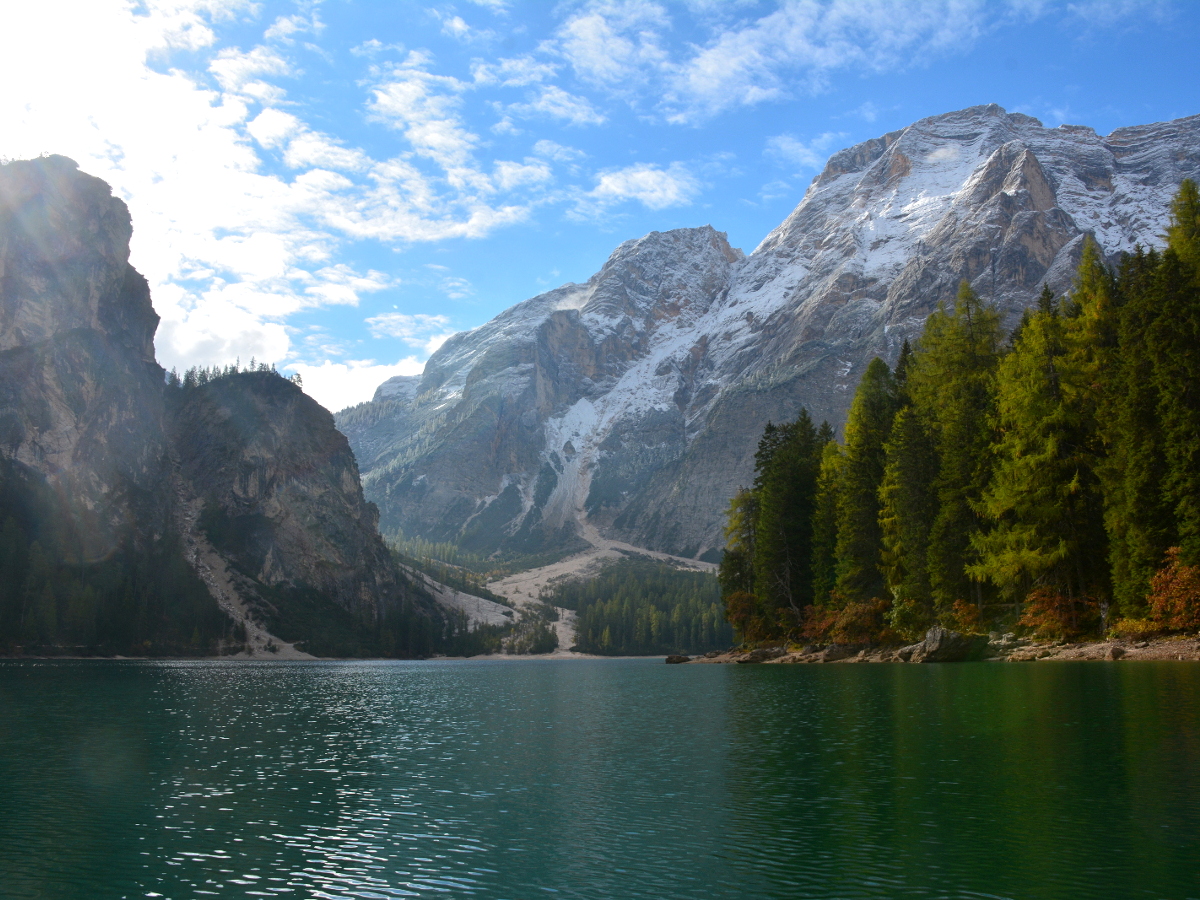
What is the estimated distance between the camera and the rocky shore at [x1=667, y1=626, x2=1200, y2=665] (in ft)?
139

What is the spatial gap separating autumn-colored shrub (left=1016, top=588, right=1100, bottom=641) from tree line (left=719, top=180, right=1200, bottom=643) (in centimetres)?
8

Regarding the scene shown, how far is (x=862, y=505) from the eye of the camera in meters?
66.4

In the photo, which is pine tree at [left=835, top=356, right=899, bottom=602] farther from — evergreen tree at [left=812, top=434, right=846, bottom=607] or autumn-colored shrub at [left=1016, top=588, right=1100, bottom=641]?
autumn-colored shrub at [left=1016, top=588, right=1100, bottom=641]

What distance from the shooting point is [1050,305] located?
53156mm

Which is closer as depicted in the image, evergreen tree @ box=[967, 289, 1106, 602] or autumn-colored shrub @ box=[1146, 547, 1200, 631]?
autumn-colored shrub @ box=[1146, 547, 1200, 631]

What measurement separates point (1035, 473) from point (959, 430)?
8311 millimetres

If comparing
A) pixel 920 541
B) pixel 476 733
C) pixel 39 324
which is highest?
pixel 39 324

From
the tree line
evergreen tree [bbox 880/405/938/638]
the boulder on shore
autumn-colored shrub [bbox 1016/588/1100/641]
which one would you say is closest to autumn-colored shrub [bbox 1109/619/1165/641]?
the tree line

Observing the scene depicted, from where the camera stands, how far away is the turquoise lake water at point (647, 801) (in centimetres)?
1401

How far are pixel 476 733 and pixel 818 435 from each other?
2313 inches

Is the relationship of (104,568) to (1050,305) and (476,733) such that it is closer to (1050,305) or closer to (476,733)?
(476,733)

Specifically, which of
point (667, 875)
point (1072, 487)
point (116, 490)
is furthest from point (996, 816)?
point (116, 490)

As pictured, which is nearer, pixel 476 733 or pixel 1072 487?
pixel 476 733

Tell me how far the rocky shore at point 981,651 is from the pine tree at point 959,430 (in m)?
3.65
